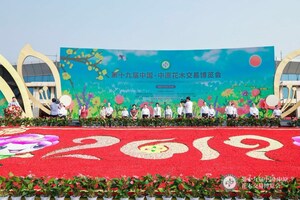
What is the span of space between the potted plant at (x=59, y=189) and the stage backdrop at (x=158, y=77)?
17.0 m

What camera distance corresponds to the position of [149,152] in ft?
32.1

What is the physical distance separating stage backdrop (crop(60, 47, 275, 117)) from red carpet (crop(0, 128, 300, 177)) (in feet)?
30.4

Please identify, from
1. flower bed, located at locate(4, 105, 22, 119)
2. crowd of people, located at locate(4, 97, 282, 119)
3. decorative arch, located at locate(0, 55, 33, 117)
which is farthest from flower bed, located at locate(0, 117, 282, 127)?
decorative arch, located at locate(0, 55, 33, 117)

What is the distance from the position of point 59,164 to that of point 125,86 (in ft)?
47.4

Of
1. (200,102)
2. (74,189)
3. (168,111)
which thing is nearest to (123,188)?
(74,189)

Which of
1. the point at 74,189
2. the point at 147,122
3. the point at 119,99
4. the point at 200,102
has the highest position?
the point at 119,99

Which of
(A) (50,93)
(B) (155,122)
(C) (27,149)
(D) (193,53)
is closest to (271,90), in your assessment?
(D) (193,53)

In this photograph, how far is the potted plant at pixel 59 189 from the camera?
551 cm

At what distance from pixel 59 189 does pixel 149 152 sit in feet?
15.1

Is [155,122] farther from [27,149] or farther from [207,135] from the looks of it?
[27,149]

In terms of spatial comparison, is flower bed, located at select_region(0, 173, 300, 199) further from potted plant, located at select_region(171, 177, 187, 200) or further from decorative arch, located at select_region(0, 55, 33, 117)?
decorative arch, located at select_region(0, 55, 33, 117)

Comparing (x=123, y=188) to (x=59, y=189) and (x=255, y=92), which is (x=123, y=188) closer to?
(x=59, y=189)

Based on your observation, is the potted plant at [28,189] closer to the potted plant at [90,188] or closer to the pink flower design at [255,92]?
the potted plant at [90,188]

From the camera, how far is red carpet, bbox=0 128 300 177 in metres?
7.88
